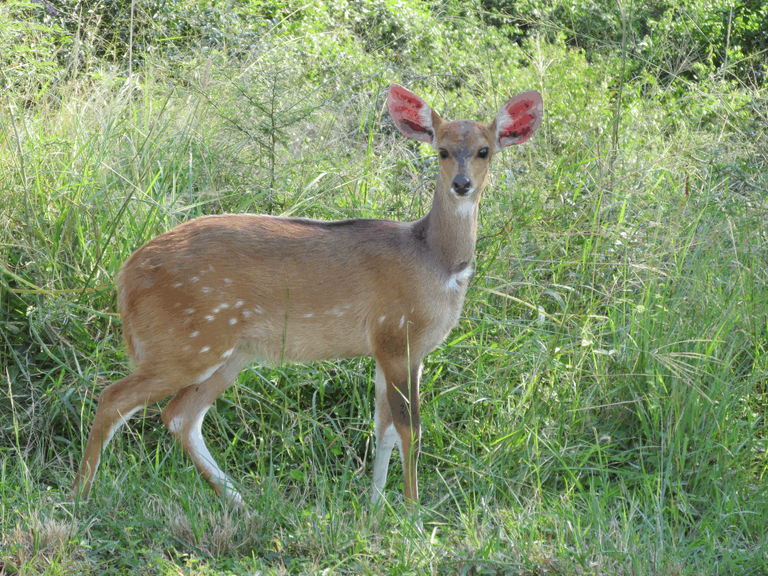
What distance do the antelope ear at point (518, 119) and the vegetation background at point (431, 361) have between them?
0.85m

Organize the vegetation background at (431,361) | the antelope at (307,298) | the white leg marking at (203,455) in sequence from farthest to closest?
1. the white leg marking at (203,455)
2. the antelope at (307,298)
3. the vegetation background at (431,361)

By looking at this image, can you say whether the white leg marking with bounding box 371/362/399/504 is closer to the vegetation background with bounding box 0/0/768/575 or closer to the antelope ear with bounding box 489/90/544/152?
the vegetation background with bounding box 0/0/768/575

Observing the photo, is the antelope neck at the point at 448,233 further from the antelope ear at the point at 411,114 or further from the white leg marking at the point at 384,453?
the white leg marking at the point at 384,453

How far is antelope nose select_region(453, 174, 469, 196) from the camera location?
144 inches

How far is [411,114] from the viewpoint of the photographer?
395 centimetres

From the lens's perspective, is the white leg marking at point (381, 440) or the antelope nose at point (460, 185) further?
the white leg marking at point (381, 440)

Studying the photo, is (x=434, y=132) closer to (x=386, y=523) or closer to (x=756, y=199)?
(x=386, y=523)

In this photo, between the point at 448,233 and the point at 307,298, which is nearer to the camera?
the point at 307,298

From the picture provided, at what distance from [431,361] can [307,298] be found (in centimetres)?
92

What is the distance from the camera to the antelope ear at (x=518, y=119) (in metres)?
3.86

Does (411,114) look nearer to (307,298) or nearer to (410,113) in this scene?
(410,113)

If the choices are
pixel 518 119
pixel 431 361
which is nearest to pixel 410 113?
pixel 518 119

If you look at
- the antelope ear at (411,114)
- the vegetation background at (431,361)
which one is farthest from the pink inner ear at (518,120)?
the vegetation background at (431,361)

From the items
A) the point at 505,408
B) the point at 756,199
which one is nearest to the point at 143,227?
the point at 505,408
